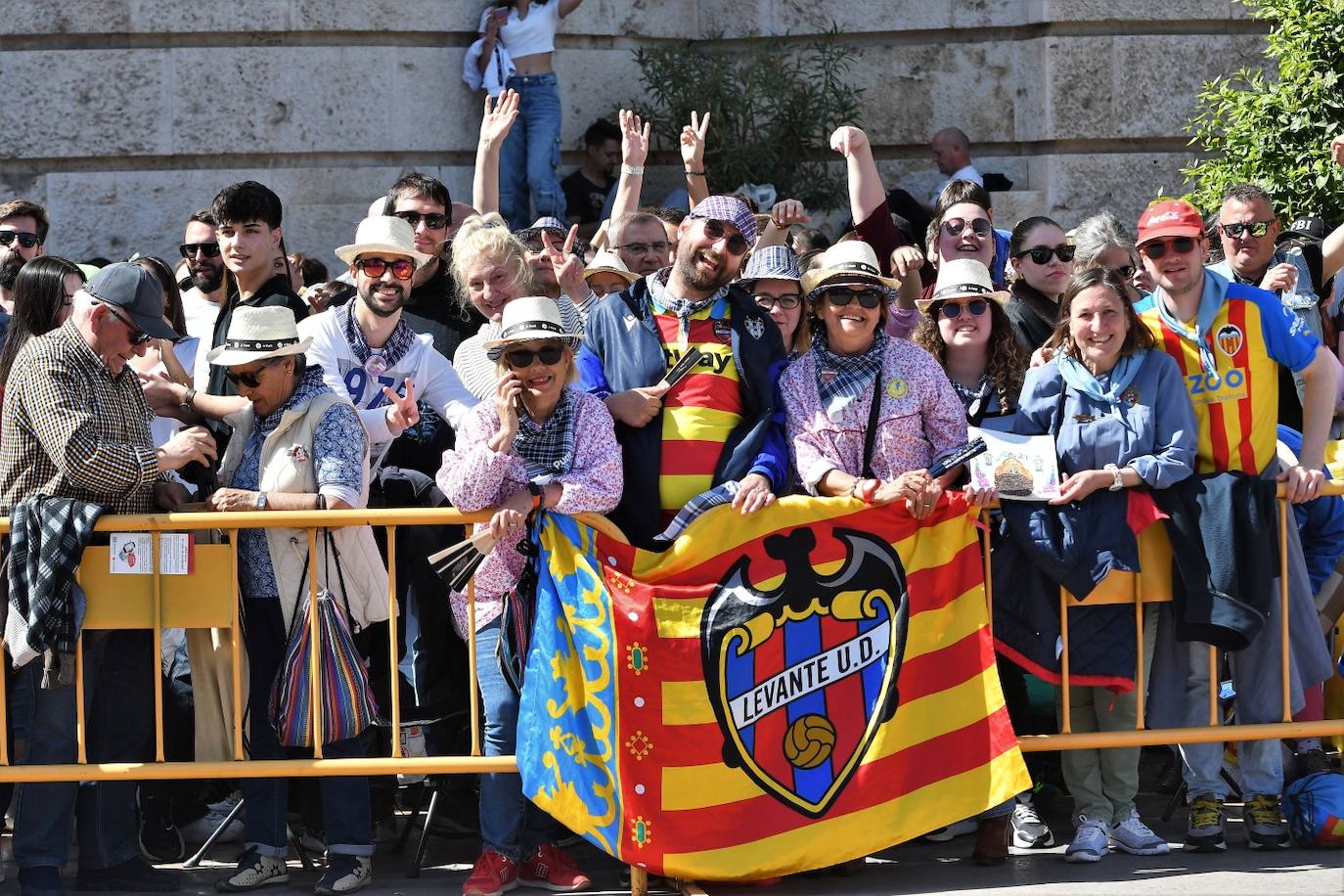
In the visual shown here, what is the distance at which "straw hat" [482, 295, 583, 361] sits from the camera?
599 cm

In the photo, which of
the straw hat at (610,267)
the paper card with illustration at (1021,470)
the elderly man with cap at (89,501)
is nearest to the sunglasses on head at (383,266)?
the elderly man with cap at (89,501)

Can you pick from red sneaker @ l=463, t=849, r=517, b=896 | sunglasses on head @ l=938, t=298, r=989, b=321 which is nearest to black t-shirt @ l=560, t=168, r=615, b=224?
sunglasses on head @ l=938, t=298, r=989, b=321

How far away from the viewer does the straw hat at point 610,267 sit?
8.00 meters

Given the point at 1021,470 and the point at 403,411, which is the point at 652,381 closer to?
the point at 403,411

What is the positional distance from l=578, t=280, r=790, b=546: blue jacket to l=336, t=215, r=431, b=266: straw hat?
0.96m

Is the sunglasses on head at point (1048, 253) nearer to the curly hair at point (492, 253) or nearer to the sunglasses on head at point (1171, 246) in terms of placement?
the sunglasses on head at point (1171, 246)

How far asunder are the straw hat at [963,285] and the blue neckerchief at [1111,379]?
1.35ft

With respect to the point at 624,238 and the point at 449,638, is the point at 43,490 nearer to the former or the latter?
the point at 449,638

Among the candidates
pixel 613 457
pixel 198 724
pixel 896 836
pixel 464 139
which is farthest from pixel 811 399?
pixel 464 139

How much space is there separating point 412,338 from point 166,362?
1.01 metres

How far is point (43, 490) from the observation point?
20.2 feet

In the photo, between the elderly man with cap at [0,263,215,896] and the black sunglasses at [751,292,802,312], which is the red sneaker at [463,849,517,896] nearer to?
the elderly man with cap at [0,263,215,896]

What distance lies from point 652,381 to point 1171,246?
2016 mm

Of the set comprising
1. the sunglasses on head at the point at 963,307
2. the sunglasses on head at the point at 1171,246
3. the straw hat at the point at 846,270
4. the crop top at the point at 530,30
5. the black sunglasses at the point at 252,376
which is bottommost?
the black sunglasses at the point at 252,376
